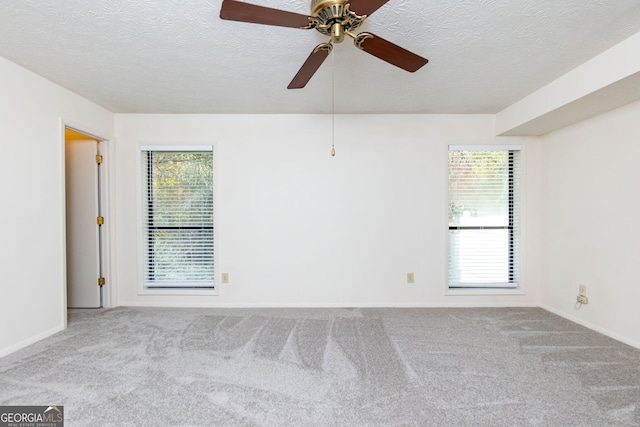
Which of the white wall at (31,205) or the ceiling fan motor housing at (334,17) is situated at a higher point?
the ceiling fan motor housing at (334,17)

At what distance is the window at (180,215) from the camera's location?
343cm

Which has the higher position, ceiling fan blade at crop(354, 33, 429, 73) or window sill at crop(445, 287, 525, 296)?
ceiling fan blade at crop(354, 33, 429, 73)

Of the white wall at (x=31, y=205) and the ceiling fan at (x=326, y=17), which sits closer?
the ceiling fan at (x=326, y=17)

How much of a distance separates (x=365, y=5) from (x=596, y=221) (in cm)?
303

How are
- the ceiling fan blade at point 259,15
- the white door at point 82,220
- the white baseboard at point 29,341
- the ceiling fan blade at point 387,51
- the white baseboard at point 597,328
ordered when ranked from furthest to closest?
1. the white door at point 82,220
2. the white baseboard at point 597,328
3. the white baseboard at point 29,341
4. the ceiling fan blade at point 387,51
5. the ceiling fan blade at point 259,15

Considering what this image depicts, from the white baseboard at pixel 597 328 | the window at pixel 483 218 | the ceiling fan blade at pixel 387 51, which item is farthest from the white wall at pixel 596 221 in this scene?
the ceiling fan blade at pixel 387 51

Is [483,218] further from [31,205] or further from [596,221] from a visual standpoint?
[31,205]

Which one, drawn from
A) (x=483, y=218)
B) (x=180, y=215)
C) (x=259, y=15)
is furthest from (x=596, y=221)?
(x=180, y=215)

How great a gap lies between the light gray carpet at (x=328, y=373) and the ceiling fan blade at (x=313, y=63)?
2022 millimetres

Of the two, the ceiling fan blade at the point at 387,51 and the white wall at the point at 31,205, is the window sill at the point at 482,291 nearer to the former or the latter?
the ceiling fan blade at the point at 387,51

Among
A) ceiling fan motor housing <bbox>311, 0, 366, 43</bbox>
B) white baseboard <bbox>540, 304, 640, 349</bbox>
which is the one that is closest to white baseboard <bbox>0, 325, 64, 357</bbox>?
ceiling fan motor housing <bbox>311, 0, 366, 43</bbox>

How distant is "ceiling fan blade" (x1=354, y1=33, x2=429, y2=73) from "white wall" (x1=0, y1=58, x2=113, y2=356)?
2.79m

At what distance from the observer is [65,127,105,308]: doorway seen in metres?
3.26

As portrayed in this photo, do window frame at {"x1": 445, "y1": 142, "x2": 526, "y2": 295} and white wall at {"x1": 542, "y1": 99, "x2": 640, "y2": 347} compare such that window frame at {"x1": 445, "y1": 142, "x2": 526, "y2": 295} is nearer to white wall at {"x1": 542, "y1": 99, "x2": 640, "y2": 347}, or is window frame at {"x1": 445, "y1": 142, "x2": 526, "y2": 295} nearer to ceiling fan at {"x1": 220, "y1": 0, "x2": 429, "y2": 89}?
A: white wall at {"x1": 542, "y1": 99, "x2": 640, "y2": 347}
